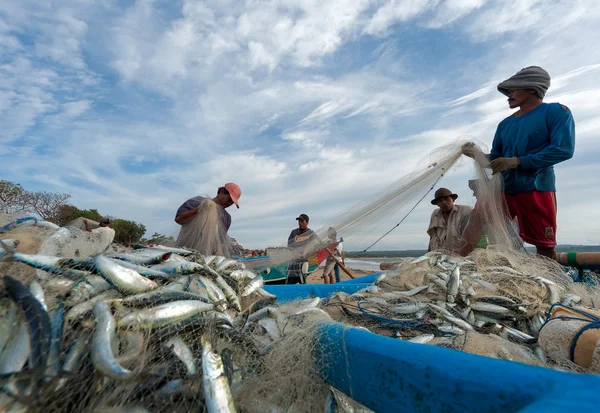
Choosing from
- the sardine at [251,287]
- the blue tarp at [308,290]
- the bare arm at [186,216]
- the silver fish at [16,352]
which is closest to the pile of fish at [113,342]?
the silver fish at [16,352]

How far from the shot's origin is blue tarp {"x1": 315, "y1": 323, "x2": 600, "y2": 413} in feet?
3.39

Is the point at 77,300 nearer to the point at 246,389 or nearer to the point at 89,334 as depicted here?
the point at 89,334

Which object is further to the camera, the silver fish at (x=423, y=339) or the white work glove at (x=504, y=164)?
the white work glove at (x=504, y=164)

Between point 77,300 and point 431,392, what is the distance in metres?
1.79

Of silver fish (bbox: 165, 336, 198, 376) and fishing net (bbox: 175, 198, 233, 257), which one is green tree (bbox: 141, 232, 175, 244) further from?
silver fish (bbox: 165, 336, 198, 376)

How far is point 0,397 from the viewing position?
1.11 meters

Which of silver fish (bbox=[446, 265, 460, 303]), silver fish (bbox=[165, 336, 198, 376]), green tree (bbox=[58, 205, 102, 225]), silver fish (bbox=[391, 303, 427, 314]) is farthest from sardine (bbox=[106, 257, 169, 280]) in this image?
green tree (bbox=[58, 205, 102, 225])

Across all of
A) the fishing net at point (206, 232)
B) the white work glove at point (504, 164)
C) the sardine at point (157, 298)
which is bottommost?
the sardine at point (157, 298)

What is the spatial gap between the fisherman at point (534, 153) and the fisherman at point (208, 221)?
4.05m

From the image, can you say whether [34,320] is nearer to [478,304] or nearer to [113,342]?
[113,342]

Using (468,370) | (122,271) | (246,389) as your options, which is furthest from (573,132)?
(122,271)

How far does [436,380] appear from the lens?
4.19 ft

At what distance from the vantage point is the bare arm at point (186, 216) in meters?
5.56

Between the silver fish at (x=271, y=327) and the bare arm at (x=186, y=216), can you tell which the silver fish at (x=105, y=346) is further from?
the bare arm at (x=186, y=216)
